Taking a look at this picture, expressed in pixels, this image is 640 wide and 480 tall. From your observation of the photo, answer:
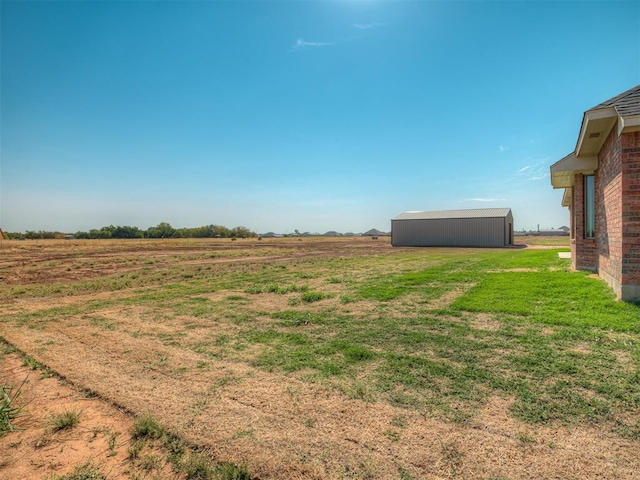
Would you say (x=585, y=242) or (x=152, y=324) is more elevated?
(x=585, y=242)

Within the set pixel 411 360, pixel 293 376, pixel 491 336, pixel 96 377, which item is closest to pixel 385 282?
pixel 491 336

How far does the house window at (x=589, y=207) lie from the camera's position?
9.92 meters

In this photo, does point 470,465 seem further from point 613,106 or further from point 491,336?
point 613,106

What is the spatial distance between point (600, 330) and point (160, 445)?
595 cm

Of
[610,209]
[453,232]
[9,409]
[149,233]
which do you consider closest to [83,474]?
[9,409]

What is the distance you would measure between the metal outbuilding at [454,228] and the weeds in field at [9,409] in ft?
119

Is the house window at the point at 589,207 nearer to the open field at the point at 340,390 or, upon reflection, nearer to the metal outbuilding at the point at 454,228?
the open field at the point at 340,390

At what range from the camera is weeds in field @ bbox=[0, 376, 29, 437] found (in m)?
2.96

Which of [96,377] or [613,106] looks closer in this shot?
[96,377]

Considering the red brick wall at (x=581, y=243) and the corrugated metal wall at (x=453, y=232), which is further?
the corrugated metal wall at (x=453, y=232)

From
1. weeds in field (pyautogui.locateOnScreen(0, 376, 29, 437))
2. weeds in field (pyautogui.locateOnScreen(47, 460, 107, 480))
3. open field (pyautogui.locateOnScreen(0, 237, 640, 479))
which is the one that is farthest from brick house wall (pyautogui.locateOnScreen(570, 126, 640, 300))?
weeds in field (pyautogui.locateOnScreen(0, 376, 29, 437))

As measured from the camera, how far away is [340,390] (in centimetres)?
352

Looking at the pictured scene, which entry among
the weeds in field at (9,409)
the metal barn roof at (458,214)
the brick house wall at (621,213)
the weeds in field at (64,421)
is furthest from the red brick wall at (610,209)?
the metal barn roof at (458,214)

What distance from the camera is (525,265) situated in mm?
13711
